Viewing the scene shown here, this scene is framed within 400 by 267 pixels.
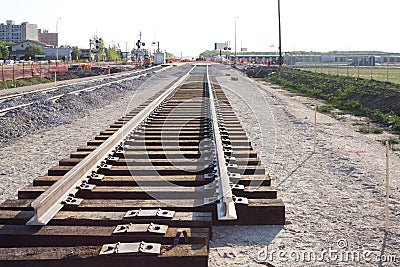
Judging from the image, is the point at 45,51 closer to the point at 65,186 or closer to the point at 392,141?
the point at 392,141

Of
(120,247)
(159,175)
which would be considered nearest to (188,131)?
(159,175)

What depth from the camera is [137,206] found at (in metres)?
4.77

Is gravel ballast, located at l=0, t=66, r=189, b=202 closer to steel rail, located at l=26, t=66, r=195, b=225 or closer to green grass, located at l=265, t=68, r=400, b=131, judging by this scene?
steel rail, located at l=26, t=66, r=195, b=225

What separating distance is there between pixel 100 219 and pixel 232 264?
1167mm

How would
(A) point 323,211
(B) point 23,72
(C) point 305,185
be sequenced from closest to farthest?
(A) point 323,211 → (C) point 305,185 → (B) point 23,72

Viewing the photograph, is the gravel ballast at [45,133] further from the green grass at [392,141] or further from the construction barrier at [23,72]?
the construction barrier at [23,72]

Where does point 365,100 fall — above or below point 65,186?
above

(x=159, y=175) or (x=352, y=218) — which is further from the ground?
(x=159, y=175)

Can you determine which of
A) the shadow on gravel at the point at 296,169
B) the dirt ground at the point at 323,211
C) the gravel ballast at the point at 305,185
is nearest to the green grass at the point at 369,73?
the gravel ballast at the point at 305,185

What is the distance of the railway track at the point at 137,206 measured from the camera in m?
3.65

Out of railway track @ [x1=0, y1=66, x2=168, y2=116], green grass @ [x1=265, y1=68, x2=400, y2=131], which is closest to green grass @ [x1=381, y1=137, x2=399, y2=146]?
green grass @ [x1=265, y1=68, x2=400, y2=131]

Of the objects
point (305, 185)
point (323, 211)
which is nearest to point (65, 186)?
point (323, 211)

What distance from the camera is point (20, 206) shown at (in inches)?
190

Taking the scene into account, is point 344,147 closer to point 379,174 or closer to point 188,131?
point 379,174
